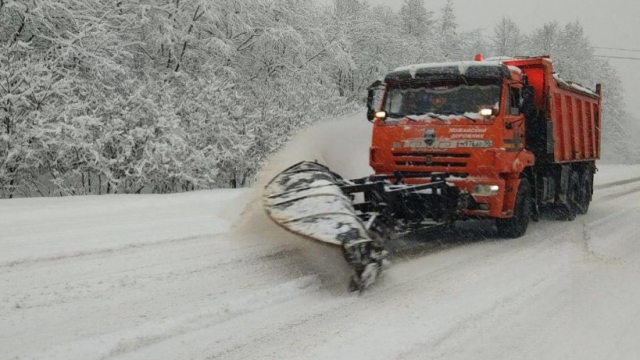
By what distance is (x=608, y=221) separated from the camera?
1068cm

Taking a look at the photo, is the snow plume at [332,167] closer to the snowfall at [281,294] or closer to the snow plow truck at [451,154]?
the snowfall at [281,294]

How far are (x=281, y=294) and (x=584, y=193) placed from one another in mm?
9363

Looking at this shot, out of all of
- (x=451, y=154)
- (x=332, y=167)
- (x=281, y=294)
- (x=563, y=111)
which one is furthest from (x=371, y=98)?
(x=281, y=294)

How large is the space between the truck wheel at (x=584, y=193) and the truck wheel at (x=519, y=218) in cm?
389

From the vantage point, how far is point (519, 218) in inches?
333

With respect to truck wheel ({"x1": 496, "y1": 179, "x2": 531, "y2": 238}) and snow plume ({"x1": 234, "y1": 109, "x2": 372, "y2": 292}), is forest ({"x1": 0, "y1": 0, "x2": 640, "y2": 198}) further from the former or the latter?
truck wheel ({"x1": 496, "y1": 179, "x2": 531, "y2": 238})

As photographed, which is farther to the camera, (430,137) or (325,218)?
(430,137)

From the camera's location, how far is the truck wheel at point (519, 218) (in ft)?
27.2

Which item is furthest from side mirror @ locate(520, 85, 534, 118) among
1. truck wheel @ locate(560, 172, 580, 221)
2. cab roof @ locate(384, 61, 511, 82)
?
truck wheel @ locate(560, 172, 580, 221)

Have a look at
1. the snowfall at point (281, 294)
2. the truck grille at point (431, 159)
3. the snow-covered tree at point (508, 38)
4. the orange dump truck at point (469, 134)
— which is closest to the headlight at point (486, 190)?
the orange dump truck at point (469, 134)

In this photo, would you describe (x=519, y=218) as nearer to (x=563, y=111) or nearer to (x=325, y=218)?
(x=563, y=111)

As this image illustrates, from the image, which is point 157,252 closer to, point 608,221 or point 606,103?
point 608,221

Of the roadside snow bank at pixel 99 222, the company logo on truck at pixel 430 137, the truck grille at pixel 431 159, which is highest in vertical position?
the company logo on truck at pixel 430 137

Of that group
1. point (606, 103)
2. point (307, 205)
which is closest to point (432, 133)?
point (307, 205)
